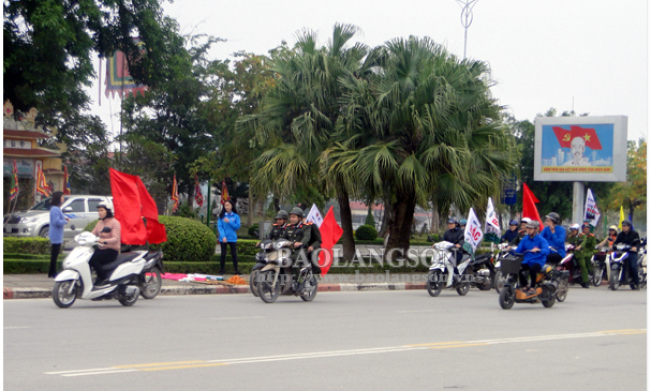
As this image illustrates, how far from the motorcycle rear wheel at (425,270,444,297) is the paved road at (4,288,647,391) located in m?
2.85

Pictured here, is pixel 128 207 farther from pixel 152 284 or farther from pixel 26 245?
pixel 26 245

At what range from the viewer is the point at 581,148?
107ft

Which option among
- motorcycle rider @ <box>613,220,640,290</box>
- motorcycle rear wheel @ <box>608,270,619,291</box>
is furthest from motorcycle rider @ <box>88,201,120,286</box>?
motorcycle rear wheel @ <box>608,270,619,291</box>

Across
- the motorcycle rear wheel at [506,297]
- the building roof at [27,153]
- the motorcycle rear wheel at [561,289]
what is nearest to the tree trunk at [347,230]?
the motorcycle rear wheel at [561,289]

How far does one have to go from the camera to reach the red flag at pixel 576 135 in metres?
32.4

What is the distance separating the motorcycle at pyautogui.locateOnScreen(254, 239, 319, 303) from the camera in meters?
14.1

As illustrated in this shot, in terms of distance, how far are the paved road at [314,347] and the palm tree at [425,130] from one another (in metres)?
7.38

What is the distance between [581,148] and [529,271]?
782 inches

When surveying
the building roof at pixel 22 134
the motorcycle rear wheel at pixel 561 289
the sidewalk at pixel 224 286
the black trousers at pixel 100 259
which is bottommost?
the sidewalk at pixel 224 286

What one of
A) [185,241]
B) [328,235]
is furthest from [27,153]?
[328,235]

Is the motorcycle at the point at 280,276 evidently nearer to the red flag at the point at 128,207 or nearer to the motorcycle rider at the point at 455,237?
the red flag at the point at 128,207

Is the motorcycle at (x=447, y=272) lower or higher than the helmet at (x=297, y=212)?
lower

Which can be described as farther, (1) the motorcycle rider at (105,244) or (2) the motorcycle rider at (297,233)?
(2) the motorcycle rider at (297,233)

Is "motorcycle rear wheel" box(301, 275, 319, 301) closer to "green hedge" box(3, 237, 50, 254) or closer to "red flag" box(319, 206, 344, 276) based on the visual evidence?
"red flag" box(319, 206, 344, 276)
